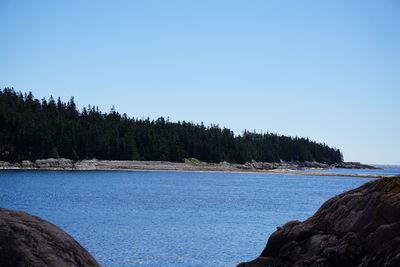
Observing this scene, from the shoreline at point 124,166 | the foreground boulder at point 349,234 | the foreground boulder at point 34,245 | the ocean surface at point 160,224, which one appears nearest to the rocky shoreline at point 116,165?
the shoreline at point 124,166

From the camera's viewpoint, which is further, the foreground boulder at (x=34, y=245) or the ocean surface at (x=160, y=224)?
the ocean surface at (x=160, y=224)

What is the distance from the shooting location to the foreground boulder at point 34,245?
7520 mm

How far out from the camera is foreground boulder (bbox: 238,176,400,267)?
13883 mm

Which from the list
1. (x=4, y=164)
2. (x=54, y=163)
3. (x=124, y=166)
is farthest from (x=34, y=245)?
(x=124, y=166)

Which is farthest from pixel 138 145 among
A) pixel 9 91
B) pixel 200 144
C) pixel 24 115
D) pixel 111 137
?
pixel 9 91

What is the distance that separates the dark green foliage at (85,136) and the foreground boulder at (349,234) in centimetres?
12728

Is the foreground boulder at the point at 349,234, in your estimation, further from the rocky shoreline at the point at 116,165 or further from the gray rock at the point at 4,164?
the rocky shoreline at the point at 116,165

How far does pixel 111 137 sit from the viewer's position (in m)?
158

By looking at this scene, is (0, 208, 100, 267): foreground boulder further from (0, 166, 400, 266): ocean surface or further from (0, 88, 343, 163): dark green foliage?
(0, 88, 343, 163): dark green foliage

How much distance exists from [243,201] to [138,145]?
10067cm

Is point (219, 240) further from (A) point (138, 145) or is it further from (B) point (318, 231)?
(A) point (138, 145)

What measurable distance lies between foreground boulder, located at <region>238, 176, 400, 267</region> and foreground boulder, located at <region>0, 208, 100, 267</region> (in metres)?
8.79

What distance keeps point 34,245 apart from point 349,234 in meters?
10.2

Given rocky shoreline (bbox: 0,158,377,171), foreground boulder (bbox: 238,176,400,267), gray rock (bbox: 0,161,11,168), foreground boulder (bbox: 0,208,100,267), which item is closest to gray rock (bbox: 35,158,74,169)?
rocky shoreline (bbox: 0,158,377,171)
